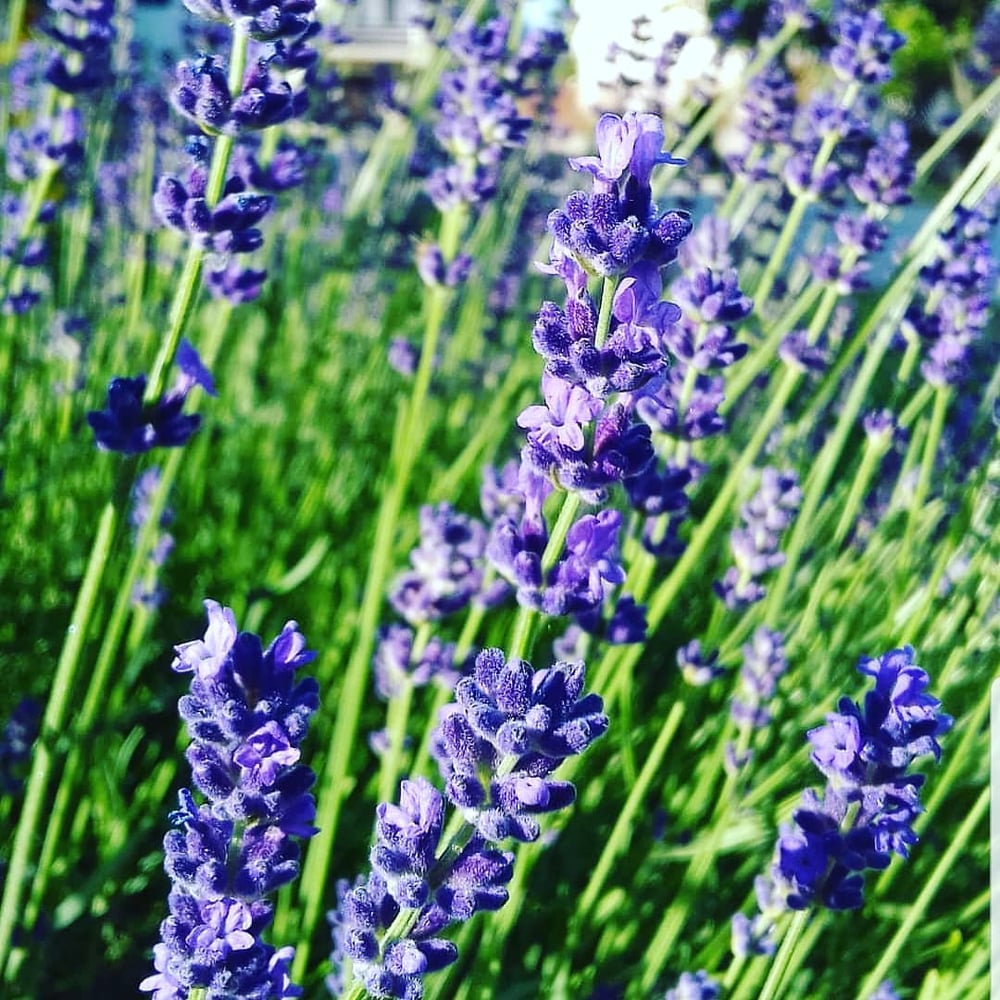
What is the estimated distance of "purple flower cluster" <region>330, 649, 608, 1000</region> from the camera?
2.93ft

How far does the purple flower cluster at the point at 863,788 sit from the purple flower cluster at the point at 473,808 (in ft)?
1.19

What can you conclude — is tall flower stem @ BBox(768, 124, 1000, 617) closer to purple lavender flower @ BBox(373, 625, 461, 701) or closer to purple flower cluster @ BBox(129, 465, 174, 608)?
purple lavender flower @ BBox(373, 625, 461, 701)

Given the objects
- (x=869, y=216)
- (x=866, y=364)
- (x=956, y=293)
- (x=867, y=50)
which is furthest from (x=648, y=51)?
(x=866, y=364)

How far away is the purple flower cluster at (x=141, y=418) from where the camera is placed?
148 centimetres

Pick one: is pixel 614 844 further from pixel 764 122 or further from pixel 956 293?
pixel 764 122

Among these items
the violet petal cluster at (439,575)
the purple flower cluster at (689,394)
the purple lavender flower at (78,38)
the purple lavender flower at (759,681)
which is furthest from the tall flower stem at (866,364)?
the purple lavender flower at (78,38)

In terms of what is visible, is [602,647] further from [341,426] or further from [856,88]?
[341,426]

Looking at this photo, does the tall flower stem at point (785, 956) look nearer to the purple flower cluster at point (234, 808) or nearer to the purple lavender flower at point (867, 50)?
the purple flower cluster at point (234, 808)

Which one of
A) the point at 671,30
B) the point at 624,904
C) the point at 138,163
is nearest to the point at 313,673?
the point at 624,904

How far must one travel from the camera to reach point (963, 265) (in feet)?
7.28

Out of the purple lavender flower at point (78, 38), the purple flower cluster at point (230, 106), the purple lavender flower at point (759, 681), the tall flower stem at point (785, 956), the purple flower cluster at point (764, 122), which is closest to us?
the tall flower stem at point (785, 956)

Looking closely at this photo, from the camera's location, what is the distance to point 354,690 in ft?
6.16

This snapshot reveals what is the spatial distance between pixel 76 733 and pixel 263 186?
43.4 inches

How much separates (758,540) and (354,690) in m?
0.82
